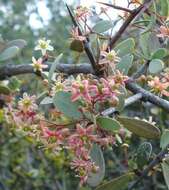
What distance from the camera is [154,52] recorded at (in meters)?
1.06

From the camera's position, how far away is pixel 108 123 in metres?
0.86

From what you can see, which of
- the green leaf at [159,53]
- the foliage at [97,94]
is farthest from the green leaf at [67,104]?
the green leaf at [159,53]

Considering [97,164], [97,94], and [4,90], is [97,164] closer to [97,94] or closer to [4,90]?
[97,94]

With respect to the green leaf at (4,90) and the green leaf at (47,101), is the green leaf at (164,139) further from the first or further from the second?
the green leaf at (4,90)

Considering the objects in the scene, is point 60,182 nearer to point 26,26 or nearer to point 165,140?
point 165,140

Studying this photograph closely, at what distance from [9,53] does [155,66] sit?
1.11ft

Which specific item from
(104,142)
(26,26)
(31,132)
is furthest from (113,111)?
(26,26)

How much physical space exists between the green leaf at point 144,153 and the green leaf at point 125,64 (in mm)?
236

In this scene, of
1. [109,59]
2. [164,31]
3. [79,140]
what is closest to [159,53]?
[164,31]

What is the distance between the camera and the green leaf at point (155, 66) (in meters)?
0.98

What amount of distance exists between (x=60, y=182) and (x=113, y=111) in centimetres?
146

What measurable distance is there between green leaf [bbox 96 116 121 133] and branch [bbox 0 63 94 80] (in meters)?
0.16

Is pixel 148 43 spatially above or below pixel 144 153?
above

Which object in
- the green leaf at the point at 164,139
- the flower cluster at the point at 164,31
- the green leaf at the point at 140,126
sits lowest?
the green leaf at the point at 164,139
